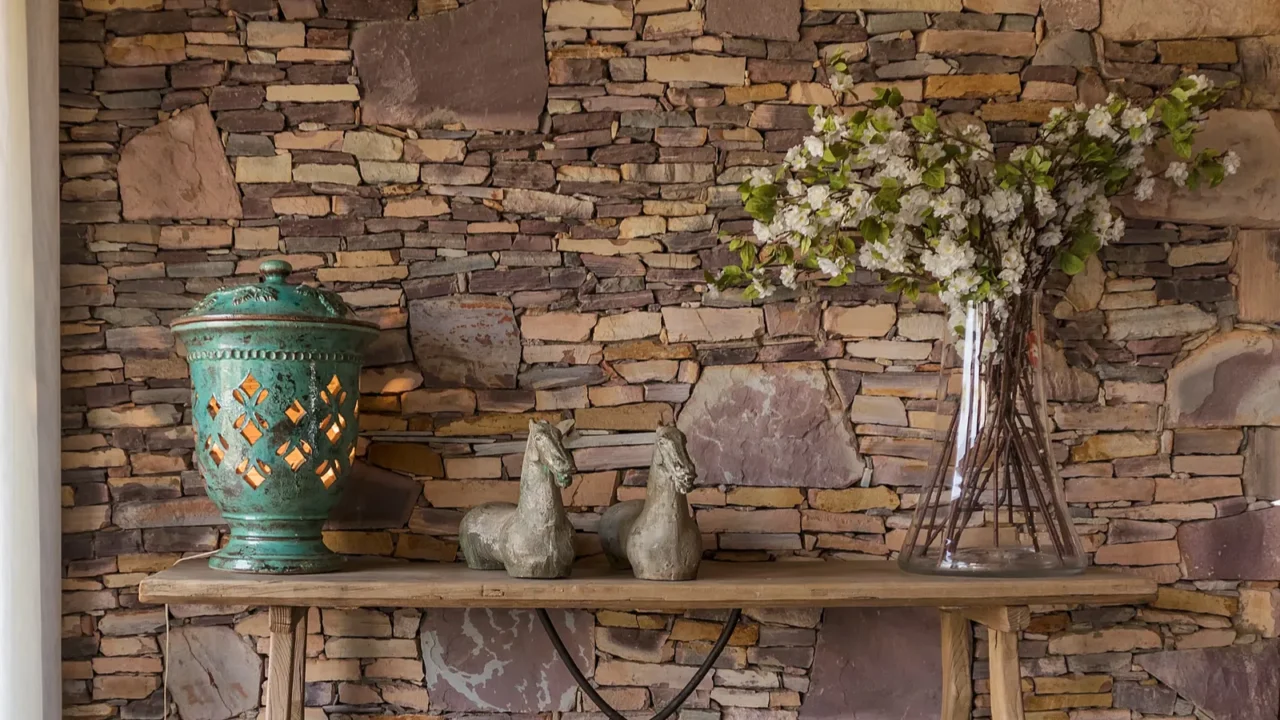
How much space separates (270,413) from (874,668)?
1084 mm

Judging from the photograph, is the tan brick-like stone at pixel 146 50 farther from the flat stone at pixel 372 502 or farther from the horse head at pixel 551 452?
the horse head at pixel 551 452

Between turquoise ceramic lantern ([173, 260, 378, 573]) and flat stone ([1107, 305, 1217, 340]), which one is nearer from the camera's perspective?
turquoise ceramic lantern ([173, 260, 378, 573])

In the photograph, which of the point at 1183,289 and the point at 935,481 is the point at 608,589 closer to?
the point at 935,481

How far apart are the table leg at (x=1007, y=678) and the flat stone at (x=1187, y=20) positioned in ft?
3.55

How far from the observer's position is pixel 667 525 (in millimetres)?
1576

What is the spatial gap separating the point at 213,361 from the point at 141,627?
56 cm

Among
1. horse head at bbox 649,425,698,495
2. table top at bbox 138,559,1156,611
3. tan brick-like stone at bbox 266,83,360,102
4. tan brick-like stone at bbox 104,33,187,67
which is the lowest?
table top at bbox 138,559,1156,611

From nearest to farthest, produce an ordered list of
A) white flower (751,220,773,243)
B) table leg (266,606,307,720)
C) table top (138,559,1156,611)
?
table top (138,559,1156,611)
table leg (266,606,307,720)
white flower (751,220,773,243)

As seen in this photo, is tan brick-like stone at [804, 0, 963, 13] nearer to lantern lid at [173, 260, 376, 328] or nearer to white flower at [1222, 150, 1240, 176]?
white flower at [1222, 150, 1240, 176]

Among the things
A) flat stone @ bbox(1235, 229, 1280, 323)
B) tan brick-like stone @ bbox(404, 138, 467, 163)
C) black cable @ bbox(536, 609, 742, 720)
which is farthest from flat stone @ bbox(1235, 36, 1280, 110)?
tan brick-like stone @ bbox(404, 138, 467, 163)

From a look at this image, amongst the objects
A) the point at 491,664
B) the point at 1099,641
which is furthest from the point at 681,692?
the point at 1099,641

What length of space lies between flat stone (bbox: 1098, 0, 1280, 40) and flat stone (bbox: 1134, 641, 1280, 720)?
1079mm

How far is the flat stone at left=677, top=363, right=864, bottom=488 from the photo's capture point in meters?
1.88

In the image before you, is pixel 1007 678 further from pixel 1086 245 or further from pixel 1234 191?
pixel 1234 191
